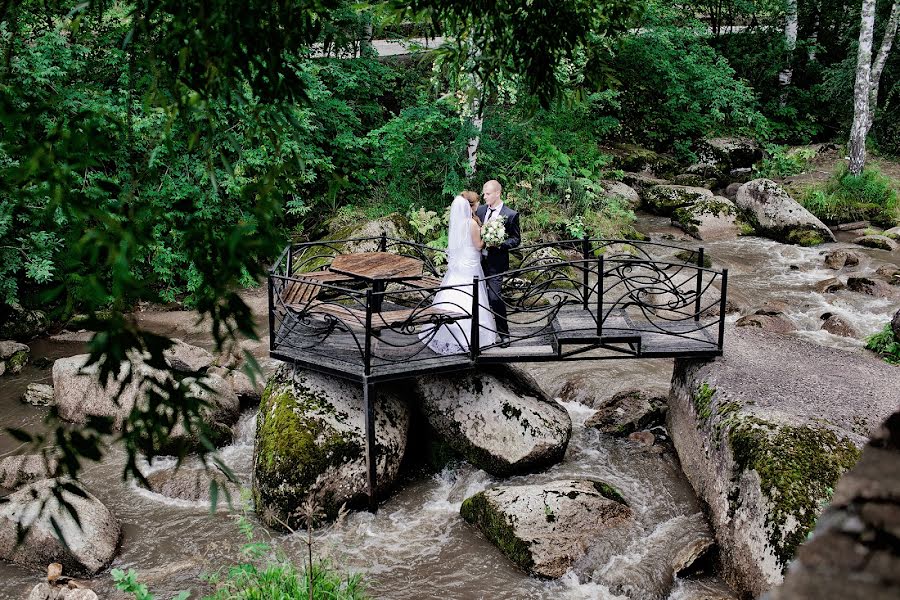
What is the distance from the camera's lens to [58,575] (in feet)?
22.7

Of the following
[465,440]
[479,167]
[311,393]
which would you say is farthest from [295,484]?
[479,167]

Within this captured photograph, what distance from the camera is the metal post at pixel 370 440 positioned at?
7758mm

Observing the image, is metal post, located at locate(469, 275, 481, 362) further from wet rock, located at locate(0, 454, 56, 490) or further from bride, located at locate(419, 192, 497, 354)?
wet rock, located at locate(0, 454, 56, 490)

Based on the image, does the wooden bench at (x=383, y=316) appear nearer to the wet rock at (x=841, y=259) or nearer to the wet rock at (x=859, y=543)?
the wet rock at (x=859, y=543)

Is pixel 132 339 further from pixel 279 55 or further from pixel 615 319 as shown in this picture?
pixel 615 319

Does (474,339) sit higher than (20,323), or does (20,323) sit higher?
(474,339)

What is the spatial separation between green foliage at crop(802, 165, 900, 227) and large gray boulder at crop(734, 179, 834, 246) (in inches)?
39.9

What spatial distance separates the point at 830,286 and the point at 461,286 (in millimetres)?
9509

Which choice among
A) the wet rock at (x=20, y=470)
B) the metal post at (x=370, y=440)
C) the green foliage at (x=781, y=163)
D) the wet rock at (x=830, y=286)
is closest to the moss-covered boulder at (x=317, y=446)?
the metal post at (x=370, y=440)

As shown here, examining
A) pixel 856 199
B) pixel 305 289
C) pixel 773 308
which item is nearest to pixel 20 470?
pixel 305 289

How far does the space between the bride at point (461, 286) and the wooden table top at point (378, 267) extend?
1.50 feet

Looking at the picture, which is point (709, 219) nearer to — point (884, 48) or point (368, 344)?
point (884, 48)

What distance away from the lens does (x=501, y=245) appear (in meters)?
8.96

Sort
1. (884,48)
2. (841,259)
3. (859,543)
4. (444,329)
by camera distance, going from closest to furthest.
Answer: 1. (859,543)
2. (444,329)
3. (841,259)
4. (884,48)
